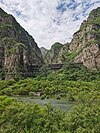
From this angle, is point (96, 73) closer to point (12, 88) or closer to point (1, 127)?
point (12, 88)

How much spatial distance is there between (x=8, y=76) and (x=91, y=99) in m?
141

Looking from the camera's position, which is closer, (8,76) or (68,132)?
(68,132)

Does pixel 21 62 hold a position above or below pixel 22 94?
above

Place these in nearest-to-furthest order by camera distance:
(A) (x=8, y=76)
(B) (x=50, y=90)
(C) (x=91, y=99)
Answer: (C) (x=91, y=99) → (B) (x=50, y=90) → (A) (x=8, y=76)

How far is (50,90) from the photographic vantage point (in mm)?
129750

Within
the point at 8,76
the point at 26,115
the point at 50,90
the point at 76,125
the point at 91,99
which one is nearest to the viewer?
the point at 76,125

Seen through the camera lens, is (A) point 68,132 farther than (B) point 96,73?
No

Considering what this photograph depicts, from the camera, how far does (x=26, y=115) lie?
35.1 meters

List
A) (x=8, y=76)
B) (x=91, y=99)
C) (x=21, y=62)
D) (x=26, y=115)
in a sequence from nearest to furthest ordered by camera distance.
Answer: (x=26, y=115) → (x=91, y=99) → (x=8, y=76) → (x=21, y=62)

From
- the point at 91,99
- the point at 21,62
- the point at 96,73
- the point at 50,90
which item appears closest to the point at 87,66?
the point at 96,73

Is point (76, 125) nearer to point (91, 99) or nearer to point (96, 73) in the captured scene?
point (91, 99)

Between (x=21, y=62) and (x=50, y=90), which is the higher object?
(x=21, y=62)

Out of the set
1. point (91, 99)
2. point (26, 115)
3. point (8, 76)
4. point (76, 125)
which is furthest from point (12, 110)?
point (8, 76)

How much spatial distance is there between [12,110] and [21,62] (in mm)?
155951
